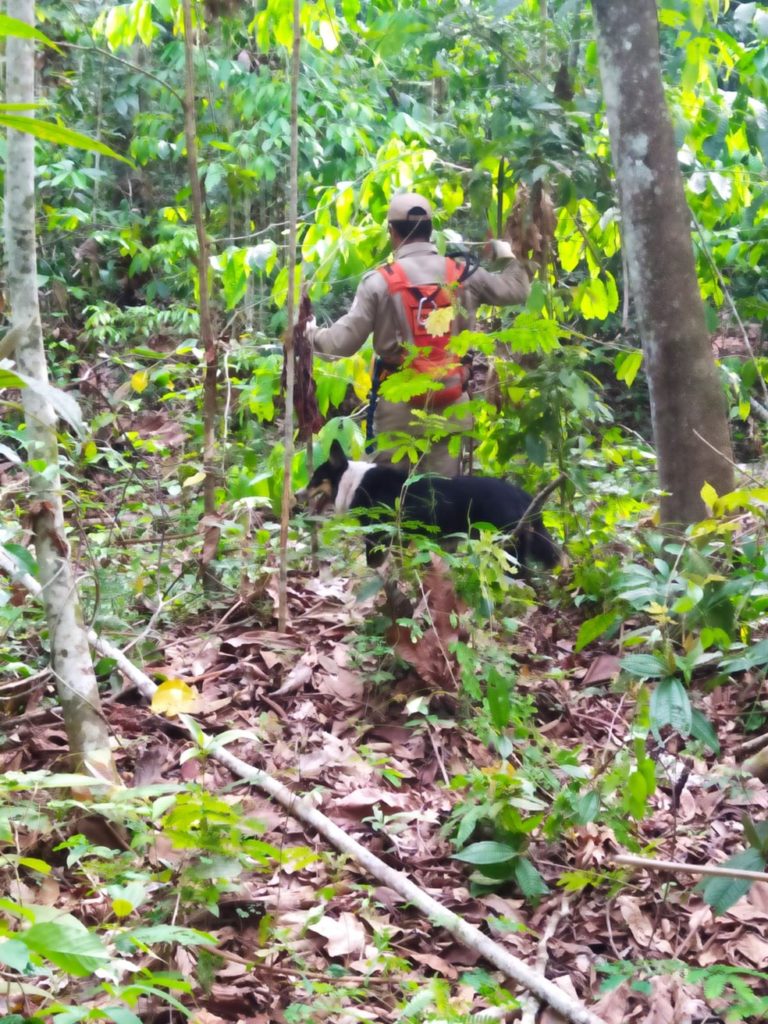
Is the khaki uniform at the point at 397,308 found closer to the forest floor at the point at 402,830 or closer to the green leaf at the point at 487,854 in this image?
the forest floor at the point at 402,830

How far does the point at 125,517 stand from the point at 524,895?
12.1 ft

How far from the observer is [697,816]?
121 inches

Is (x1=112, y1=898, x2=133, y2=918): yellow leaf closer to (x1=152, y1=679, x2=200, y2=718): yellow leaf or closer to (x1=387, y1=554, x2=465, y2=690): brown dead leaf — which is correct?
(x1=152, y1=679, x2=200, y2=718): yellow leaf

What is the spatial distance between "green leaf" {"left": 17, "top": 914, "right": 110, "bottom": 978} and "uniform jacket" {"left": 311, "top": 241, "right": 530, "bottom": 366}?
12.0ft

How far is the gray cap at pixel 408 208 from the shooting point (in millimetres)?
4711

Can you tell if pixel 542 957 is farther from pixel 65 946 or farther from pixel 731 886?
pixel 65 946

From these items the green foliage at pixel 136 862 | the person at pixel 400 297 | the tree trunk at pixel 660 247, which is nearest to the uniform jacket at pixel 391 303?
the person at pixel 400 297

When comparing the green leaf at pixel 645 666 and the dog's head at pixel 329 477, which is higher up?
the dog's head at pixel 329 477

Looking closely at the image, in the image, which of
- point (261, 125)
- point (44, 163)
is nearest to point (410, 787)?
point (261, 125)

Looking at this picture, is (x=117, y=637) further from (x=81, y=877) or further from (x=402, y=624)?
(x=81, y=877)

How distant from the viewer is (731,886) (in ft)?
7.00

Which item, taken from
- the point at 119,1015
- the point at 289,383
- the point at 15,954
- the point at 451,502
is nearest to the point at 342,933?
the point at 119,1015

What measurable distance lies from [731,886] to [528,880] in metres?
0.70

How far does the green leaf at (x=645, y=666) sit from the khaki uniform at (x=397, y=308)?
7.75 feet
